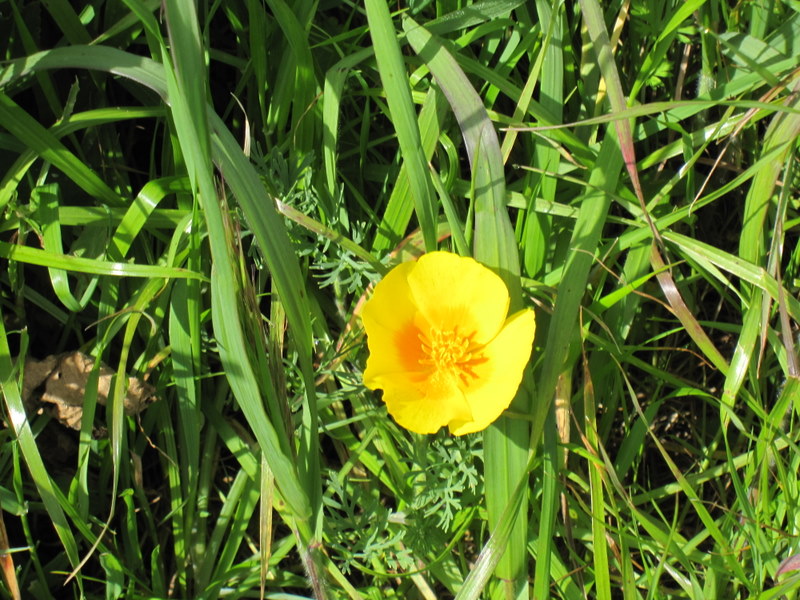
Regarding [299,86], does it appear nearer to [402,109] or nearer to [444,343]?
[402,109]

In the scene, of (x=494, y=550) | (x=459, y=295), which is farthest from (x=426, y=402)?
(x=494, y=550)

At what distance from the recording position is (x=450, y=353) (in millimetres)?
1587

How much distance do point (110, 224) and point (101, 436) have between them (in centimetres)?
50

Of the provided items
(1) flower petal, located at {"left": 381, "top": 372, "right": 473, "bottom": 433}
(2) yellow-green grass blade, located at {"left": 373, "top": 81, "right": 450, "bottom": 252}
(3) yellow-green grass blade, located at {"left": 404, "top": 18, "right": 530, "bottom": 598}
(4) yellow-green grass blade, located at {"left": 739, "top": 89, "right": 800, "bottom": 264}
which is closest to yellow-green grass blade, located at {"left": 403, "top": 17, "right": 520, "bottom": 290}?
(3) yellow-green grass blade, located at {"left": 404, "top": 18, "right": 530, "bottom": 598}

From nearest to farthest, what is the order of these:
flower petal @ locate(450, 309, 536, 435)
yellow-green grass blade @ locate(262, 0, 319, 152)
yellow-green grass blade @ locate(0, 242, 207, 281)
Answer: flower petal @ locate(450, 309, 536, 435)
yellow-green grass blade @ locate(0, 242, 207, 281)
yellow-green grass blade @ locate(262, 0, 319, 152)

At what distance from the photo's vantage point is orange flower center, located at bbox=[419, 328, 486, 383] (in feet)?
5.18

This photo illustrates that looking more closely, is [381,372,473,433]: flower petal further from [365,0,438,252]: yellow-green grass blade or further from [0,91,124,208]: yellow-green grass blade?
[0,91,124,208]: yellow-green grass blade

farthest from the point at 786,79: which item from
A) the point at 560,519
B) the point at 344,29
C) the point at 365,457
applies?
the point at 365,457

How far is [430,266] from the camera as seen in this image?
5.03 ft

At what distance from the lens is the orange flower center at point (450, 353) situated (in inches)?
62.1

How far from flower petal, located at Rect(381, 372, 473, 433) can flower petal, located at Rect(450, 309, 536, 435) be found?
0.02 meters

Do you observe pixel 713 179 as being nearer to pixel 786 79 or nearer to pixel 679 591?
pixel 786 79

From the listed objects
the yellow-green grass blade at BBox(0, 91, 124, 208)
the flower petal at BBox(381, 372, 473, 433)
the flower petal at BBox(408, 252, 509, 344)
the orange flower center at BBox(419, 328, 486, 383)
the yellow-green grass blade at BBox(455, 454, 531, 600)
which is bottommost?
the yellow-green grass blade at BBox(455, 454, 531, 600)

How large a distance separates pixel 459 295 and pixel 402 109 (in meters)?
0.39
